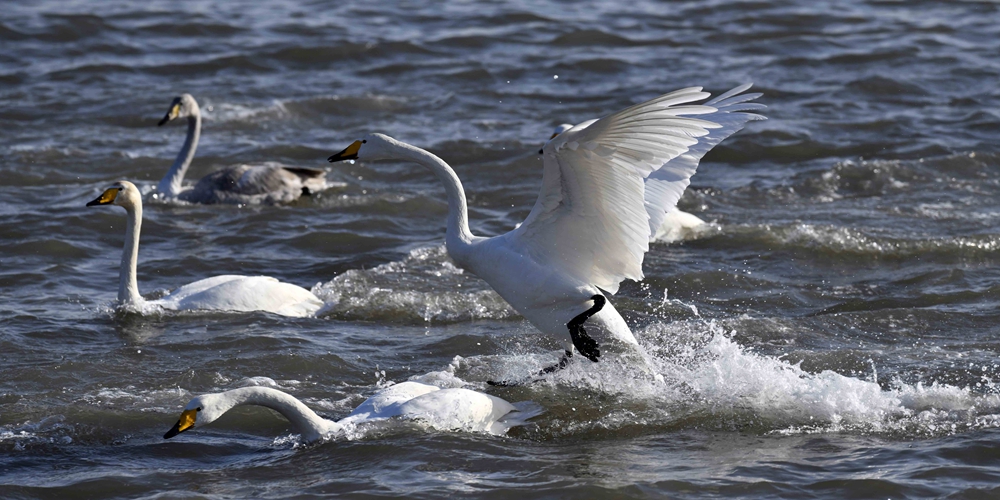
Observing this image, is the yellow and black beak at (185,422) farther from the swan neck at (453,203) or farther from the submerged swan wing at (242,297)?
the submerged swan wing at (242,297)

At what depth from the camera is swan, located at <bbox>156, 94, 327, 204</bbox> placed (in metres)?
11.2

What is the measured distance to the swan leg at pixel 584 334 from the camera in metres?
6.29

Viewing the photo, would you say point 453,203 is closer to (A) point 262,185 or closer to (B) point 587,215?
(B) point 587,215

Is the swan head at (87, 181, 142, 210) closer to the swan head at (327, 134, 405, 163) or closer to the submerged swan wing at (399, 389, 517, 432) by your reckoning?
the swan head at (327, 134, 405, 163)

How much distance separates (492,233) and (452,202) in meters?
3.66

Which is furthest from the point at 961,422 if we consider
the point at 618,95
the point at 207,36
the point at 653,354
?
the point at 207,36

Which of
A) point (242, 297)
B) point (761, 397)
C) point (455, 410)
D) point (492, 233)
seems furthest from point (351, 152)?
point (492, 233)

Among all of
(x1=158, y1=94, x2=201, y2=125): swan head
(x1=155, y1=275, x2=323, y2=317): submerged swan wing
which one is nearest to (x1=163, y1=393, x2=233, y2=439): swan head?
(x1=155, y1=275, x2=323, y2=317): submerged swan wing

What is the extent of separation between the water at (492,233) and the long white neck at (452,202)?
0.88m

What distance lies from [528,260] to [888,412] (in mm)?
1923

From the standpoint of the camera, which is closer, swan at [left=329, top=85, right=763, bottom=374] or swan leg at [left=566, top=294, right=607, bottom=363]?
swan at [left=329, top=85, right=763, bottom=374]

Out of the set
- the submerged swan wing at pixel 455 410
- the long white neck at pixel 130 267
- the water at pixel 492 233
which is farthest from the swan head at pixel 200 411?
the long white neck at pixel 130 267

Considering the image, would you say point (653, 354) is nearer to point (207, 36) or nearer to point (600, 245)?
point (600, 245)

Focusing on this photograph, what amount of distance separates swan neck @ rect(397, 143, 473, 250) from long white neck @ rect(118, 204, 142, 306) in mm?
2560
